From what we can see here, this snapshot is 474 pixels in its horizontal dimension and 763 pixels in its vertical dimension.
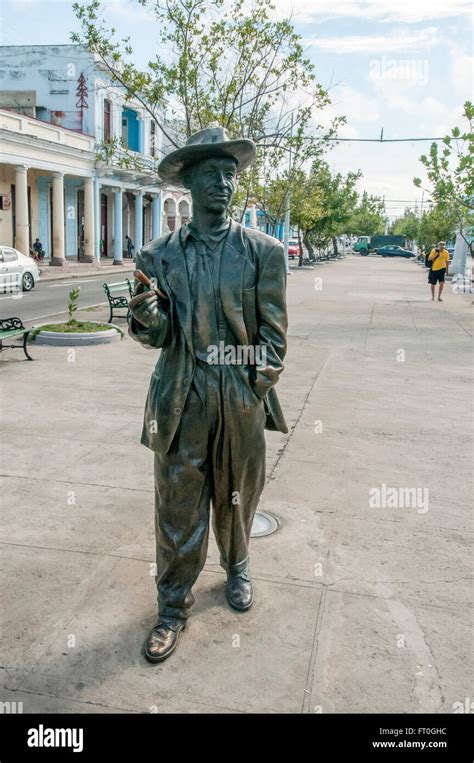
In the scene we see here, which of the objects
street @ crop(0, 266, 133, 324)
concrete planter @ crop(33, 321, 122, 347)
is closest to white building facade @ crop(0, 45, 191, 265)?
street @ crop(0, 266, 133, 324)

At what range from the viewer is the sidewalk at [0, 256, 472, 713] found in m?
2.88

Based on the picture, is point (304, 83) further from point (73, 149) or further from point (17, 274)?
point (73, 149)

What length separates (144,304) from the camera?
2730 mm

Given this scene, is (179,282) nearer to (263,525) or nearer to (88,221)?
(263,525)

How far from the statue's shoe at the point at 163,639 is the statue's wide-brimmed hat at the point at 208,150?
2105 millimetres

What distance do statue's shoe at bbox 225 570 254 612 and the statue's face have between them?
6.05ft

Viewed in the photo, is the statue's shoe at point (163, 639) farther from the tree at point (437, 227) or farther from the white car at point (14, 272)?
the tree at point (437, 227)

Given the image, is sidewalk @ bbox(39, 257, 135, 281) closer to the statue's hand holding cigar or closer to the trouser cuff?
→ the trouser cuff

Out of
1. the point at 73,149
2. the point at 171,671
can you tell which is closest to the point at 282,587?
the point at 171,671

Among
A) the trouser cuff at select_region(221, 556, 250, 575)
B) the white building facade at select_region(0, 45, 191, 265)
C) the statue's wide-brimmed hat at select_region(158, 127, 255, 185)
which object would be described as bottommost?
the trouser cuff at select_region(221, 556, 250, 575)

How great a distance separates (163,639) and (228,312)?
152cm

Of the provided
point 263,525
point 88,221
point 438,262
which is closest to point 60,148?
point 88,221

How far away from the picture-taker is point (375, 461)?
575 cm
